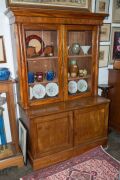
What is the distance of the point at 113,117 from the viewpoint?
9.98 ft

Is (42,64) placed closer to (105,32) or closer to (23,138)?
(23,138)

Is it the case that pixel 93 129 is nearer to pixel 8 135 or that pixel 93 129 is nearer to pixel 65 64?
pixel 65 64

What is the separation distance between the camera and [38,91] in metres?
→ 2.30

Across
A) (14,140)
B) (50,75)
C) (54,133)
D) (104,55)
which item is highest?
(104,55)

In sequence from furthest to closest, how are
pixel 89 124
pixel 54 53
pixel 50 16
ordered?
1. pixel 89 124
2. pixel 54 53
3. pixel 50 16

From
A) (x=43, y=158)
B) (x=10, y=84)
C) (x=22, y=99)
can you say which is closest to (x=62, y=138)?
(x=43, y=158)

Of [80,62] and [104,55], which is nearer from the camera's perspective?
[80,62]

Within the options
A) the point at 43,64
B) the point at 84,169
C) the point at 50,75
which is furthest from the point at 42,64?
the point at 84,169

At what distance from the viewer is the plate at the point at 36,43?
2.17 m

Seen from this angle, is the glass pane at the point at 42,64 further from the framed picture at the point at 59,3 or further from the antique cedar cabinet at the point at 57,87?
the framed picture at the point at 59,3

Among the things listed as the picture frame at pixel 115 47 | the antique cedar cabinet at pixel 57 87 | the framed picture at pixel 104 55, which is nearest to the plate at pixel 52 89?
the antique cedar cabinet at pixel 57 87

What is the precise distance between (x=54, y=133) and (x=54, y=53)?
39.3 inches

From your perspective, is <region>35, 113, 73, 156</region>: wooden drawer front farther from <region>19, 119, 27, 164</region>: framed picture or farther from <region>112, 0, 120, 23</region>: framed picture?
<region>112, 0, 120, 23</region>: framed picture

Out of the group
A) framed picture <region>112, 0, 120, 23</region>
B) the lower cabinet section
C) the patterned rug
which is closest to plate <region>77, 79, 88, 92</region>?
the lower cabinet section
